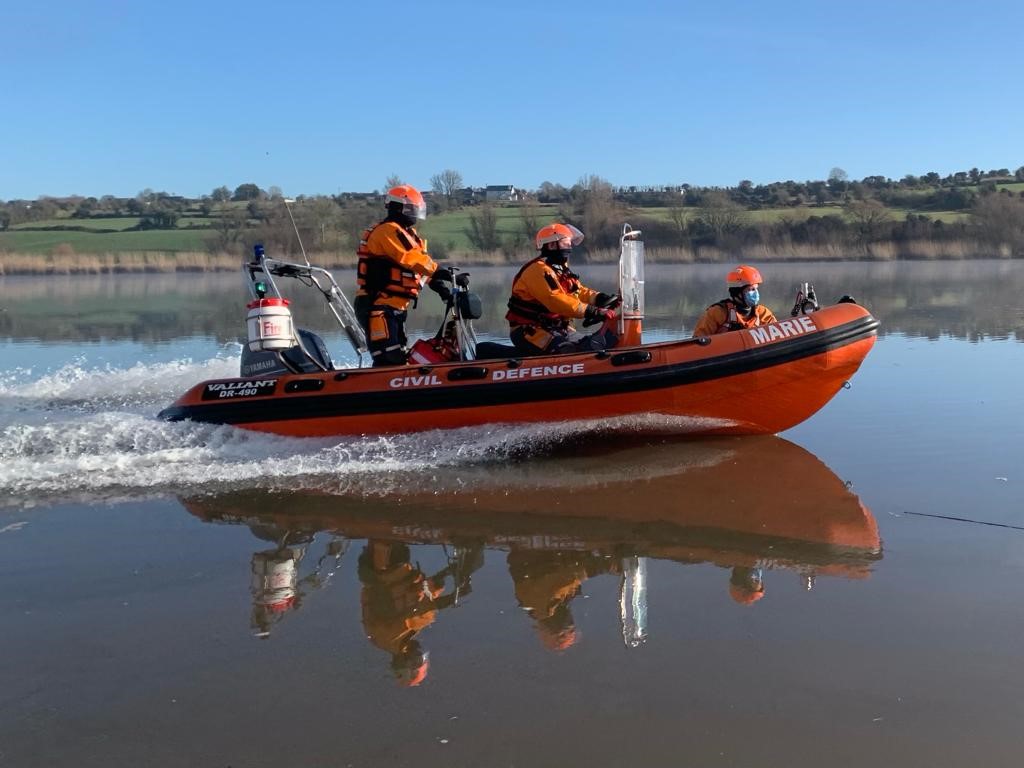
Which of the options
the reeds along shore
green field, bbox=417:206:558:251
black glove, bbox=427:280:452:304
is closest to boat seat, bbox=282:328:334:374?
black glove, bbox=427:280:452:304

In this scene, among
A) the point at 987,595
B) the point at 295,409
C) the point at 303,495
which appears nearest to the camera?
the point at 987,595

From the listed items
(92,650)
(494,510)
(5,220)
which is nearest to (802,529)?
(494,510)

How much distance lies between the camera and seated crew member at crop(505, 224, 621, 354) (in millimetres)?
6574

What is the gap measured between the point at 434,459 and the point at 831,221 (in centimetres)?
3069

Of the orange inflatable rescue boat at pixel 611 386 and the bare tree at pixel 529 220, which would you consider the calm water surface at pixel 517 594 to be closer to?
the orange inflatable rescue boat at pixel 611 386

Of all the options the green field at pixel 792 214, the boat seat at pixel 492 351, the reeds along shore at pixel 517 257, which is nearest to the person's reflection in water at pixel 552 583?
the boat seat at pixel 492 351

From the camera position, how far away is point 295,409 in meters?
6.54

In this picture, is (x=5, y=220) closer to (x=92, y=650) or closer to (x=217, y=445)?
(x=217, y=445)

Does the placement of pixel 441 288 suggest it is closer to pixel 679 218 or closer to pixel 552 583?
pixel 552 583

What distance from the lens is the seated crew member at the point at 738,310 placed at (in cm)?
695

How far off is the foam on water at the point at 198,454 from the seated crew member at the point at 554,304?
0.77m

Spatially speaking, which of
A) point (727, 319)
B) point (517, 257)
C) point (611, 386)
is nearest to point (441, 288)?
point (611, 386)

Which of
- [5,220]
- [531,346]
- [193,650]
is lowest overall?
[193,650]

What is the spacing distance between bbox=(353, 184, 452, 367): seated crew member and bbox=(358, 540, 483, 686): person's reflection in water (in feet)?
8.25
